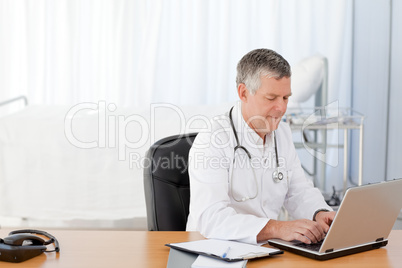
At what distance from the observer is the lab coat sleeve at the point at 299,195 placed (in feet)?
5.85

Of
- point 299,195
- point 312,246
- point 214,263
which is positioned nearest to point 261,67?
point 299,195

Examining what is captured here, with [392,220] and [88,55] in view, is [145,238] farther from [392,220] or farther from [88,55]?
[88,55]

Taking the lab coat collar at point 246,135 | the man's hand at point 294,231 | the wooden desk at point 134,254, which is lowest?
the wooden desk at point 134,254

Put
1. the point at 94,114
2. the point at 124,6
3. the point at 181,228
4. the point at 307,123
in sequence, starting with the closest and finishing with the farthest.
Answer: the point at 181,228 < the point at 307,123 < the point at 94,114 < the point at 124,6

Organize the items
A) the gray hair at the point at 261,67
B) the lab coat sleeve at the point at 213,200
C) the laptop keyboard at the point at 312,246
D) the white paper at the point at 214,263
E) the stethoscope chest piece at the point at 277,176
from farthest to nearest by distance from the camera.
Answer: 1. the stethoscope chest piece at the point at 277,176
2. the gray hair at the point at 261,67
3. the lab coat sleeve at the point at 213,200
4. the laptop keyboard at the point at 312,246
5. the white paper at the point at 214,263

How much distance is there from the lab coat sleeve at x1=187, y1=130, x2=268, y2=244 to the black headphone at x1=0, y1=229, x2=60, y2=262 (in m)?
0.43

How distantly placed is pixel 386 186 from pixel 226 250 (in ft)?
1.33

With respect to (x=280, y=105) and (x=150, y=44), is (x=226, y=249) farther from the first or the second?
(x=150, y=44)

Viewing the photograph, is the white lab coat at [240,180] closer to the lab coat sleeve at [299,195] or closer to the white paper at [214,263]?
the lab coat sleeve at [299,195]

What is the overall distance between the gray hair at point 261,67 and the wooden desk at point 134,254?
21.0 inches

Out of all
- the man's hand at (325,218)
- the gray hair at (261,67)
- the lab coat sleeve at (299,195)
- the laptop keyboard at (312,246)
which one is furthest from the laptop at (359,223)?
the gray hair at (261,67)

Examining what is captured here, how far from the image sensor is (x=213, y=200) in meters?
1.61

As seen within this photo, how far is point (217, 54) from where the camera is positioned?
3871mm

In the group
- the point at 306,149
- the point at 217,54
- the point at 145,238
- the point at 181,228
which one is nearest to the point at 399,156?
the point at 306,149
